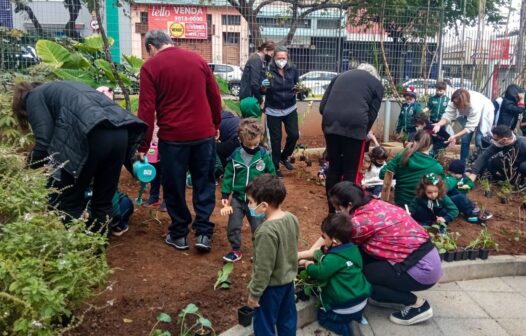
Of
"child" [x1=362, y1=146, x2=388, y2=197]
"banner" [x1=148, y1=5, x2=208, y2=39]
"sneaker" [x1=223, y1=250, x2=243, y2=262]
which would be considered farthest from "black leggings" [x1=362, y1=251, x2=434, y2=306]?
"banner" [x1=148, y1=5, x2=208, y2=39]

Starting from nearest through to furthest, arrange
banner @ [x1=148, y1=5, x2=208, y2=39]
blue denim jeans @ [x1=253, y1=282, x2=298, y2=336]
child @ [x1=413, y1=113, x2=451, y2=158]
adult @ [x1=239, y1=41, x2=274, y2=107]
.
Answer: blue denim jeans @ [x1=253, y1=282, x2=298, y2=336] → adult @ [x1=239, y1=41, x2=274, y2=107] → child @ [x1=413, y1=113, x2=451, y2=158] → banner @ [x1=148, y1=5, x2=208, y2=39]

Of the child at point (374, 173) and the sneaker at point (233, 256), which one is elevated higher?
the child at point (374, 173)

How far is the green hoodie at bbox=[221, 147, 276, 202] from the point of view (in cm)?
455

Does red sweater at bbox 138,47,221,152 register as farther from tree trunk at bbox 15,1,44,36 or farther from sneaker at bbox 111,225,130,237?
tree trunk at bbox 15,1,44,36

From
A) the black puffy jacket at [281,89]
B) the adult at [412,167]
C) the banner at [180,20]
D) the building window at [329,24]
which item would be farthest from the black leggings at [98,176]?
the building window at [329,24]

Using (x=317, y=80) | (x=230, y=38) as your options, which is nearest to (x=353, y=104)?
(x=230, y=38)

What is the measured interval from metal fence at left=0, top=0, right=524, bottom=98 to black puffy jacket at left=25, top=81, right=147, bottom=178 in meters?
4.93

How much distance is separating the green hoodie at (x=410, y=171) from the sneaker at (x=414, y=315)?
1933 millimetres

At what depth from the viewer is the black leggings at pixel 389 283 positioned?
13.2 feet

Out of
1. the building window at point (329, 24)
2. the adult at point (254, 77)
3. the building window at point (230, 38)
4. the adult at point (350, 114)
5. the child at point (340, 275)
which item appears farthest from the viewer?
the building window at point (329, 24)

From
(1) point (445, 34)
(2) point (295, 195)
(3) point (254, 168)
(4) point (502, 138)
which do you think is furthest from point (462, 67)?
(3) point (254, 168)

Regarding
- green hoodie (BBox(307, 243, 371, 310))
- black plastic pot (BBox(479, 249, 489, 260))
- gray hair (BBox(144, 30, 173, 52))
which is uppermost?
gray hair (BBox(144, 30, 173, 52))

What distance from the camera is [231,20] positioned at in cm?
1042

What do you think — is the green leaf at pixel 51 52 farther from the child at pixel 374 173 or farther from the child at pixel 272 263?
the child at pixel 272 263
